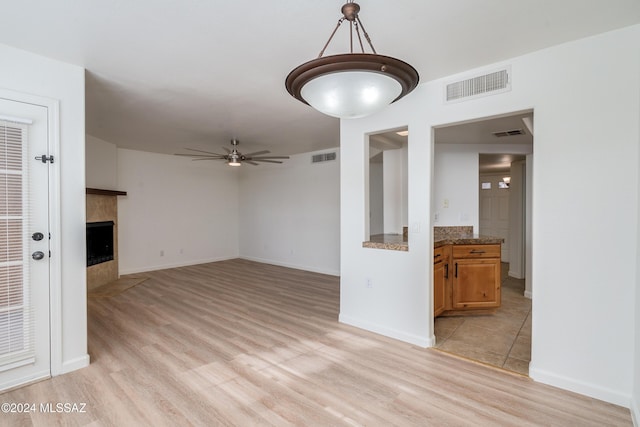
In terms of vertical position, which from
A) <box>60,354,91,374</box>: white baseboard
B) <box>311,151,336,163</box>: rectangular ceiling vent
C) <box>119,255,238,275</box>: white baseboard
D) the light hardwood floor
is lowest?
the light hardwood floor

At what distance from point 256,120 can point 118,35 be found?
7.19 ft

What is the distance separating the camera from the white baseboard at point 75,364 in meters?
2.64

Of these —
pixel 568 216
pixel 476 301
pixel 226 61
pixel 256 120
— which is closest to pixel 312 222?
pixel 256 120

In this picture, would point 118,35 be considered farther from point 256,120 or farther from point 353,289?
point 353,289

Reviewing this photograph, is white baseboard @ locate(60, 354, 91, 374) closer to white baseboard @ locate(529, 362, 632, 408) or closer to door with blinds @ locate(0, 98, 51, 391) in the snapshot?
door with blinds @ locate(0, 98, 51, 391)

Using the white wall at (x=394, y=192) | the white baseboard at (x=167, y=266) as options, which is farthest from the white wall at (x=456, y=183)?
the white baseboard at (x=167, y=266)

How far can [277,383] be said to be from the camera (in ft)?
8.02

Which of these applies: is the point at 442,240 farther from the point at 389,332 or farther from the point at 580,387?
the point at 580,387

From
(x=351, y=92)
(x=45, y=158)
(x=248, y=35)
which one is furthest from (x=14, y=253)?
(x=351, y=92)

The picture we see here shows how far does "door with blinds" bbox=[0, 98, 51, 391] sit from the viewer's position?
238 centimetres

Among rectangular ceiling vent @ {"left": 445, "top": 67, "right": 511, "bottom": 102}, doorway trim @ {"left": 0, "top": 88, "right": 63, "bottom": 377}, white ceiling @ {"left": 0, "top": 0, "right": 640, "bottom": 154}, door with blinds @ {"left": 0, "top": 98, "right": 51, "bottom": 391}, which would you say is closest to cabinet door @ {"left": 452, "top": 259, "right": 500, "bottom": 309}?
rectangular ceiling vent @ {"left": 445, "top": 67, "right": 511, "bottom": 102}

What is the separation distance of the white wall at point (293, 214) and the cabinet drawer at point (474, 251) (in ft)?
9.25

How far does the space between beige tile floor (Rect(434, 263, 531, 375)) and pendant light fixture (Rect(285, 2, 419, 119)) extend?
99.3 inches

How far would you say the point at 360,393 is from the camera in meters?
2.31
